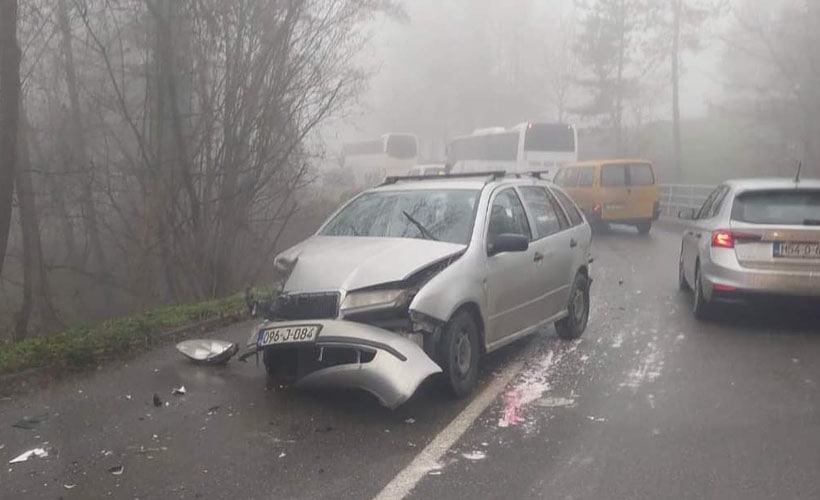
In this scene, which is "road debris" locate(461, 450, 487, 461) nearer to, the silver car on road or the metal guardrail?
the silver car on road

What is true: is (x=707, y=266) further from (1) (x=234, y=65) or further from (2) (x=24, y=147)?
(2) (x=24, y=147)

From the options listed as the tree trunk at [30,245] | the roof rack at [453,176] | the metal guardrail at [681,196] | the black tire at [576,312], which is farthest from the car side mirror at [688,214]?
the metal guardrail at [681,196]

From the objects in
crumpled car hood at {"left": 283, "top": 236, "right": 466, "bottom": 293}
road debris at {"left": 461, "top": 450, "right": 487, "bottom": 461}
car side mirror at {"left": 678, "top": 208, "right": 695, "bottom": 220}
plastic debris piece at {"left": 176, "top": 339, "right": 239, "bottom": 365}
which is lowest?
road debris at {"left": 461, "top": 450, "right": 487, "bottom": 461}

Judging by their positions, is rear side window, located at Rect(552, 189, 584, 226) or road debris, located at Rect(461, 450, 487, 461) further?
rear side window, located at Rect(552, 189, 584, 226)

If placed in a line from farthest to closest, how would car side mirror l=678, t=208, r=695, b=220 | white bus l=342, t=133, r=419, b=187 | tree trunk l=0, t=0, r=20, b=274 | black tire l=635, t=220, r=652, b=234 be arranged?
white bus l=342, t=133, r=419, b=187 → black tire l=635, t=220, r=652, b=234 → car side mirror l=678, t=208, r=695, b=220 → tree trunk l=0, t=0, r=20, b=274

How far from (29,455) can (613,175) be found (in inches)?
704

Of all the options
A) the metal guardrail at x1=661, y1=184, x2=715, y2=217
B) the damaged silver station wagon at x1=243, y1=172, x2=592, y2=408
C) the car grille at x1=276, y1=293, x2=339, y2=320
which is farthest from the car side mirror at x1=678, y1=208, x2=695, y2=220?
the metal guardrail at x1=661, y1=184, x2=715, y2=217

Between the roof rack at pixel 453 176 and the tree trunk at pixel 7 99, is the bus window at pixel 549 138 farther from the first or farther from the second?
the roof rack at pixel 453 176

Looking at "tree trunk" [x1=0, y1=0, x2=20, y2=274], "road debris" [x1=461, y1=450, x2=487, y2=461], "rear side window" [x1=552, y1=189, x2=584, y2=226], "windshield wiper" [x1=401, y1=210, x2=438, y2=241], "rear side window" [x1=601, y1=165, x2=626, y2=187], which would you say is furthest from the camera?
"rear side window" [x1=601, y1=165, x2=626, y2=187]

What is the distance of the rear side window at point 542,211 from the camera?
7531mm

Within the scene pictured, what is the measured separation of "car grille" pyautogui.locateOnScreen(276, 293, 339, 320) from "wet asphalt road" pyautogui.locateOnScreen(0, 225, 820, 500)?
2.22ft

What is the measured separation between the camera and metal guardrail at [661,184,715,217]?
26875 millimetres

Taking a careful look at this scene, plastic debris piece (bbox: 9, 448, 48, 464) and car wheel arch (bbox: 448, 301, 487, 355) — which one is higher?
car wheel arch (bbox: 448, 301, 487, 355)

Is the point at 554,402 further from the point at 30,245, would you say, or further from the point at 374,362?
the point at 30,245
